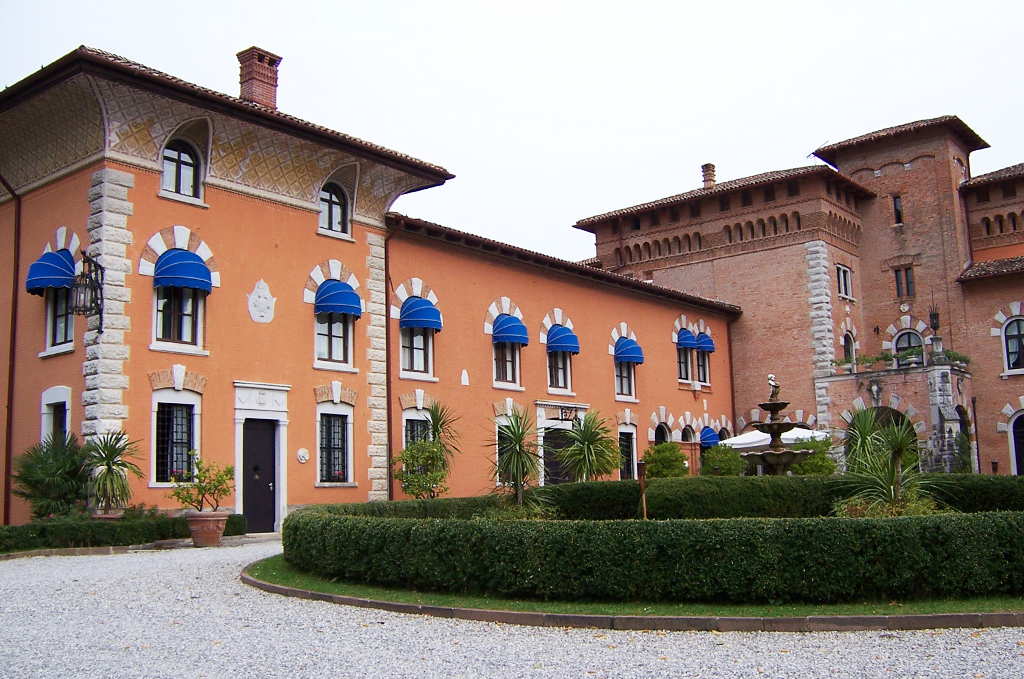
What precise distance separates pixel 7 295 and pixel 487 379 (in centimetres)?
1207

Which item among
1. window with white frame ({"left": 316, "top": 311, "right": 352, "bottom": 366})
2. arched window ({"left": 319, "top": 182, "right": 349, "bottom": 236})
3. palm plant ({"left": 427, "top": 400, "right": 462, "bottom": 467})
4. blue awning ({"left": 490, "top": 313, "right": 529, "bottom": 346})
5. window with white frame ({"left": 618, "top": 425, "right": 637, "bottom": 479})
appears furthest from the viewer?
window with white frame ({"left": 618, "top": 425, "right": 637, "bottom": 479})

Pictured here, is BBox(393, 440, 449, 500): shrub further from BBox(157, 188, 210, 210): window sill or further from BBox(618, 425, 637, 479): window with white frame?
BBox(618, 425, 637, 479): window with white frame

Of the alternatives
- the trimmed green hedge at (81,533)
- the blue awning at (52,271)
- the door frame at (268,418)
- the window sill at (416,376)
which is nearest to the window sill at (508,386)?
the window sill at (416,376)

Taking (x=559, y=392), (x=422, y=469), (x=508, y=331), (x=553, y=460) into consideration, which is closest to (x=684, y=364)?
(x=559, y=392)

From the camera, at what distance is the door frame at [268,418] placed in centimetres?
2044

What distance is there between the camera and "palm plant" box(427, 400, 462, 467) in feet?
77.4

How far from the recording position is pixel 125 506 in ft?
59.0

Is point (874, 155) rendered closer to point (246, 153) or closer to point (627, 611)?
point (246, 153)

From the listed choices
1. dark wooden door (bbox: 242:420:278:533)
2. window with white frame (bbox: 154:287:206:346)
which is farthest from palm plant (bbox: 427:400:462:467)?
window with white frame (bbox: 154:287:206:346)

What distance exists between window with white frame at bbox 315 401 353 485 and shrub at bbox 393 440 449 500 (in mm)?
1264

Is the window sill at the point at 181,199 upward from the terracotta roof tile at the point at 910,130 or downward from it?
downward

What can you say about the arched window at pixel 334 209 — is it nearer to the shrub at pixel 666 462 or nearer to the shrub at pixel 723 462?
the shrub at pixel 666 462

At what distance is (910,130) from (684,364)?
523 inches

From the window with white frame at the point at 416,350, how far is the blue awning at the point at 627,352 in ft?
29.1
